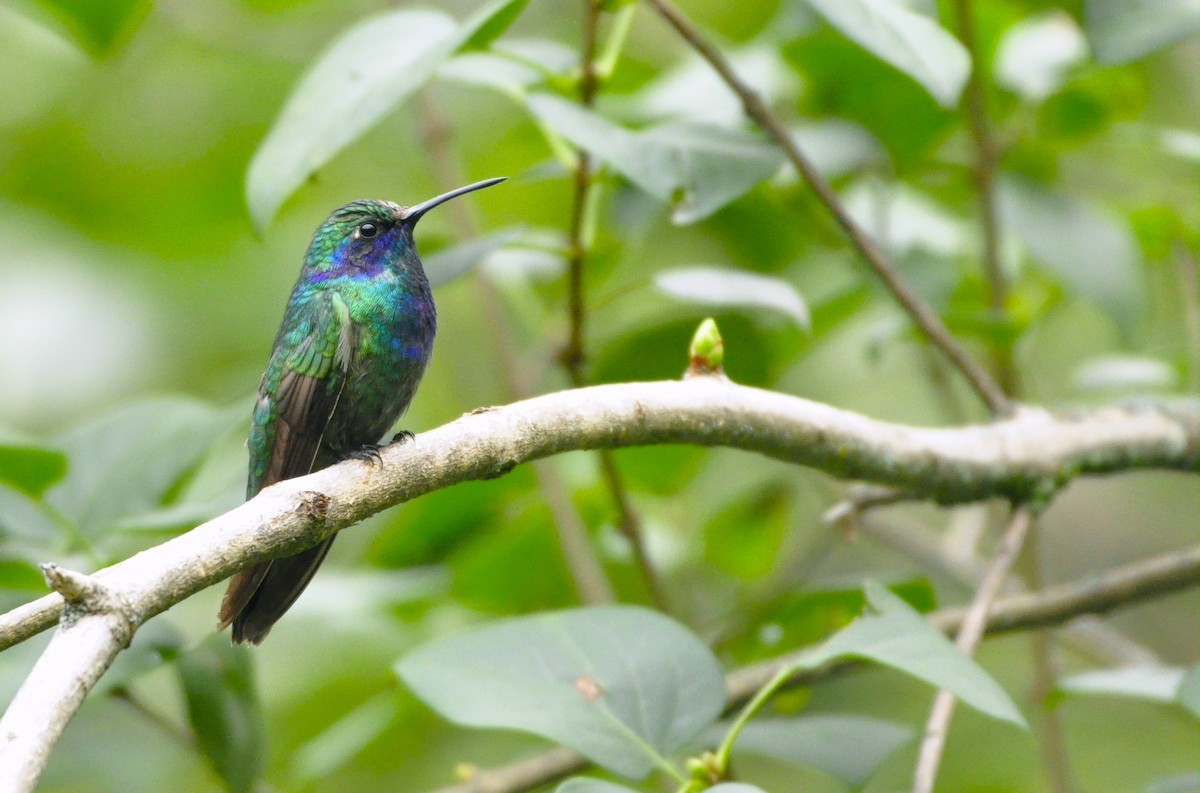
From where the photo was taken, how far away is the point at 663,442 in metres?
1.92

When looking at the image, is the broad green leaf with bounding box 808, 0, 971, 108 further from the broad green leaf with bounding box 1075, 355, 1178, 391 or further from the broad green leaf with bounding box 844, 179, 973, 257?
the broad green leaf with bounding box 1075, 355, 1178, 391

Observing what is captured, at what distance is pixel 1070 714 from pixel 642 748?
157 inches

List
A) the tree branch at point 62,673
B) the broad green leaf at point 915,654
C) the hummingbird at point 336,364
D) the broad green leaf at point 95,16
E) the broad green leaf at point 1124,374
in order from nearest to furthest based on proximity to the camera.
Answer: the tree branch at point 62,673
the broad green leaf at point 915,654
the hummingbird at point 336,364
the broad green leaf at point 95,16
the broad green leaf at point 1124,374

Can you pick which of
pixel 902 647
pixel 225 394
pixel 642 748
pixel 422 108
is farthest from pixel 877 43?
pixel 225 394

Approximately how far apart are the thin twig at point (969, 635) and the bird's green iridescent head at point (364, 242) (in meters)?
1.45

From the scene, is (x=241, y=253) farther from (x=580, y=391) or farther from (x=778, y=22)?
(x=580, y=391)

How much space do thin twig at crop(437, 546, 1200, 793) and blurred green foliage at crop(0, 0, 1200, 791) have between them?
0.19 m

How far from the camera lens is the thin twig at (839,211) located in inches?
92.2

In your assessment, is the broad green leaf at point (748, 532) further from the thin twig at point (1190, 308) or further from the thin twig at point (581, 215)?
the thin twig at point (1190, 308)

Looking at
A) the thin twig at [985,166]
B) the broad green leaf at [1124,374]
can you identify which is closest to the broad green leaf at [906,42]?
the thin twig at [985,166]

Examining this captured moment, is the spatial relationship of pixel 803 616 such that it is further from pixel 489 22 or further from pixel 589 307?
pixel 489 22

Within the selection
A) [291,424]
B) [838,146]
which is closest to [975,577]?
[838,146]

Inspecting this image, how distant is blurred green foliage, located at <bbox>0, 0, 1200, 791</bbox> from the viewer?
249cm

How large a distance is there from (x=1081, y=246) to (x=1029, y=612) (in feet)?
3.37
